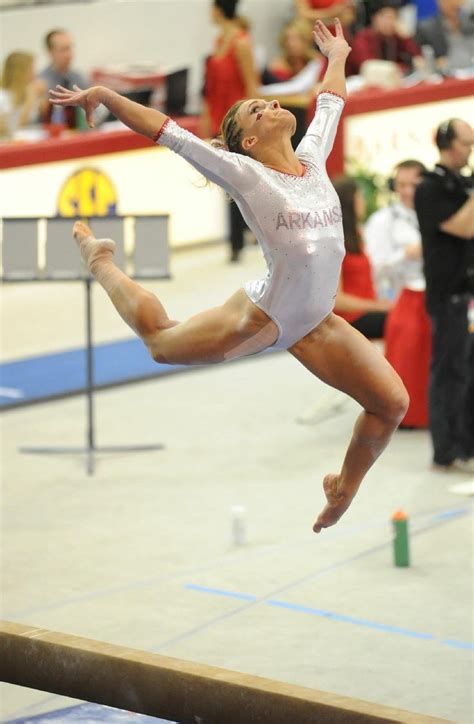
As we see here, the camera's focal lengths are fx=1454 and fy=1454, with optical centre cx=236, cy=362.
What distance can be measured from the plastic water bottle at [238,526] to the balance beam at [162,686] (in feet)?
7.00

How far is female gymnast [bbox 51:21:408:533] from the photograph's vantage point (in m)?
4.18

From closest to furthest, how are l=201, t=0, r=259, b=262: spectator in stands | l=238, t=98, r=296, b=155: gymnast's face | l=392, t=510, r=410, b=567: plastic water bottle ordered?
l=238, t=98, r=296, b=155: gymnast's face, l=392, t=510, r=410, b=567: plastic water bottle, l=201, t=0, r=259, b=262: spectator in stands

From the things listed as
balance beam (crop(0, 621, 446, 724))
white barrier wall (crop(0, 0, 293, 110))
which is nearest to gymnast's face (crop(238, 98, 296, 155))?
balance beam (crop(0, 621, 446, 724))

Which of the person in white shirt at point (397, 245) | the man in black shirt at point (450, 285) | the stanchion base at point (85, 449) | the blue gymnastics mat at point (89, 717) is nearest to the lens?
the blue gymnastics mat at point (89, 717)

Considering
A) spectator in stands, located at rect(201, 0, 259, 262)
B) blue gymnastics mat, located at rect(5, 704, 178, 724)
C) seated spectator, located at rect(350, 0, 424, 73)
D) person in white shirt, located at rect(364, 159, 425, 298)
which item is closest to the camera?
blue gymnastics mat, located at rect(5, 704, 178, 724)

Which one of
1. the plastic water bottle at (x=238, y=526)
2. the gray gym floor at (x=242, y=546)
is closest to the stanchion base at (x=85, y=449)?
the gray gym floor at (x=242, y=546)

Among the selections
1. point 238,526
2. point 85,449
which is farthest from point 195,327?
point 85,449

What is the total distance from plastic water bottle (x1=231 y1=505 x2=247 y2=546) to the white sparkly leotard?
253 cm

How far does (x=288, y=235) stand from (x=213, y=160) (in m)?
0.32

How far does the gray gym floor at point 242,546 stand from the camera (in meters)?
5.60

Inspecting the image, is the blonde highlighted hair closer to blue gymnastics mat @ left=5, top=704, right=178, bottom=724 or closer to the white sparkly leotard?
blue gymnastics mat @ left=5, top=704, right=178, bottom=724

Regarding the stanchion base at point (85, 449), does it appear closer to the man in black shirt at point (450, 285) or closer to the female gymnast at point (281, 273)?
the man in black shirt at point (450, 285)

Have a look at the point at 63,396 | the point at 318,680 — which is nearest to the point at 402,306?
the point at 63,396

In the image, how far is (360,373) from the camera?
14.3ft
